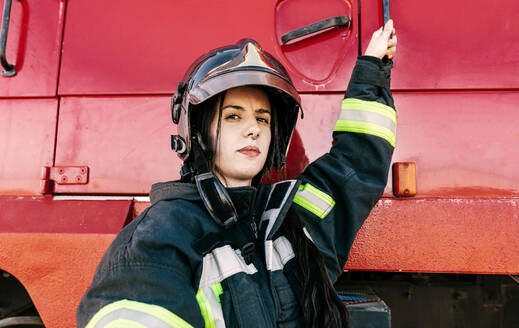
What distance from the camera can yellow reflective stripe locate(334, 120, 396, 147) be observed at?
1086 millimetres

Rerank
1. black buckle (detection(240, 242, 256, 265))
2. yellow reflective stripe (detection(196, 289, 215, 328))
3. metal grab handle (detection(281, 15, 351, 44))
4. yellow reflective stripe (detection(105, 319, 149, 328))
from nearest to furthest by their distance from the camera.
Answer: yellow reflective stripe (detection(105, 319, 149, 328))
yellow reflective stripe (detection(196, 289, 215, 328))
black buckle (detection(240, 242, 256, 265))
metal grab handle (detection(281, 15, 351, 44))

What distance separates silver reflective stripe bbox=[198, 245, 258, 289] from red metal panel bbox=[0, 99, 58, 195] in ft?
2.63

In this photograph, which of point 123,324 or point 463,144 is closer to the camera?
point 123,324

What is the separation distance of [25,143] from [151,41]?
638 millimetres

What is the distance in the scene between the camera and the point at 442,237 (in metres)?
1.07

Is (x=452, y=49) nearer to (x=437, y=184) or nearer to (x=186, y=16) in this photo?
(x=437, y=184)

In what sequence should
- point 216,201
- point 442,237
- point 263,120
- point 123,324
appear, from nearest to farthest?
point 123,324 → point 216,201 → point 442,237 → point 263,120

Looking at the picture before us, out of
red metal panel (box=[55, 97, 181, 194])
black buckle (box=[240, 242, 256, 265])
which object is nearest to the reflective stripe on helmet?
black buckle (box=[240, 242, 256, 265])

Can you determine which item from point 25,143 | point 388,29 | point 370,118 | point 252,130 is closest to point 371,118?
point 370,118

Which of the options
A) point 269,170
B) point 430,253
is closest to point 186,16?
point 269,170

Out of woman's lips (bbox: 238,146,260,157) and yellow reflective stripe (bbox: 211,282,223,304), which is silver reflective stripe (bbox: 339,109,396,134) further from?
yellow reflective stripe (bbox: 211,282,223,304)

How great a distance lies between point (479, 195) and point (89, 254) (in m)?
1.38

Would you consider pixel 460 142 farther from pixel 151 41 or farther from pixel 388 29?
pixel 151 41

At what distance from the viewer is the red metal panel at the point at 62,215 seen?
1126mm
